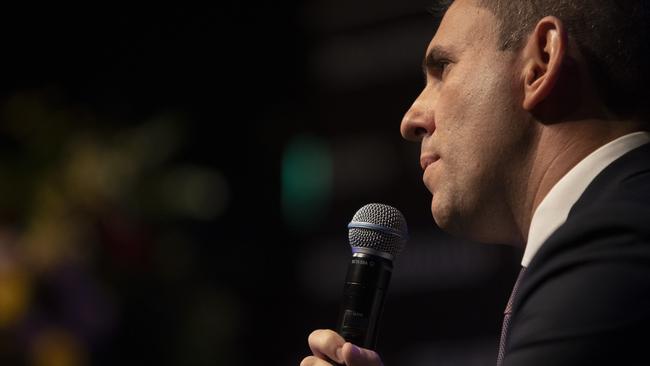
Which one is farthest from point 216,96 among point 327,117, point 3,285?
point 3,285

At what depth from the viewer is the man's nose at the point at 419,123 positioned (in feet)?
5.33

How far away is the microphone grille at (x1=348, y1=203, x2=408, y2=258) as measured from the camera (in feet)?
5.27

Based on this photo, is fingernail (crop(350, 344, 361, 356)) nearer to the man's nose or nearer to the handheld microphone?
the handheld microphone

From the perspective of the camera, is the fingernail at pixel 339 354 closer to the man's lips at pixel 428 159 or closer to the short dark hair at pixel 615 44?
the man's lips at pixel 428 159

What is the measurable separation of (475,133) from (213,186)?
9.99 feet

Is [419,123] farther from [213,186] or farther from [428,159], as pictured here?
[213,186]

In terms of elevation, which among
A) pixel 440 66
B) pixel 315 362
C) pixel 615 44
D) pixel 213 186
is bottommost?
pixel 213 186

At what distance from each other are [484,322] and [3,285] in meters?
2.01

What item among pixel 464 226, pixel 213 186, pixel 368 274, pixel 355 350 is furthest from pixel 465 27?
pixel 213 186

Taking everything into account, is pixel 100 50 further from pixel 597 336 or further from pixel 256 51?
pixel 597 336

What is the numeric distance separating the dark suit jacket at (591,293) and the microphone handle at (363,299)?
1.11 ft

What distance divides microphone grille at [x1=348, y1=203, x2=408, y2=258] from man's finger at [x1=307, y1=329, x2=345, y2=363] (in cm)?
18

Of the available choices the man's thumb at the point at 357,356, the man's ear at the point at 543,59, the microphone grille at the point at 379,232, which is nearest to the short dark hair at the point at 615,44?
the man's ear at the point at 543,59

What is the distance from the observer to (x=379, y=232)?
1.61 metres
